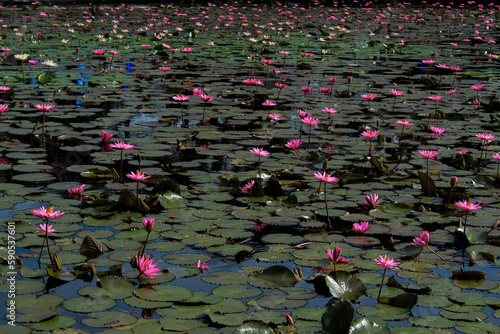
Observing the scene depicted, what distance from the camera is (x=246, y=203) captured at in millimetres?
3354

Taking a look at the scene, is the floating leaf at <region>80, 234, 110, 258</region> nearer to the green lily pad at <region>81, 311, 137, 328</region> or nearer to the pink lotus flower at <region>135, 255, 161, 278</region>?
the pink lotus flower at <region>135, 255, 161, 278</region>

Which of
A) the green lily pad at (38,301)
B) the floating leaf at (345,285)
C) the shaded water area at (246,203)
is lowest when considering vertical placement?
the shaded water area at (246,203)

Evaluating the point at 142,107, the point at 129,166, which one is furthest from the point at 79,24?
the point at 129,166

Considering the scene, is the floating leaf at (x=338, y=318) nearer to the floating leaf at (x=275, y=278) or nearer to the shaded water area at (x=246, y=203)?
the shaded water area at (x=246, y=203)

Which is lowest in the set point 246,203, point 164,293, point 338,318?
point 246,203

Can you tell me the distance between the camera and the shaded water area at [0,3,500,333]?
2207mm

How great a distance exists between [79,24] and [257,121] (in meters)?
8.73

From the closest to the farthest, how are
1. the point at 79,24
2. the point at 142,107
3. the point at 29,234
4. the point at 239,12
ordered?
1. the point at 29,234
2. the point at 142,107
3. the point at 79,24
4. the point at 239,12

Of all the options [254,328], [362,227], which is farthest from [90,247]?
[362,227]

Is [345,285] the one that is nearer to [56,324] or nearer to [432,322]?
[432,322]

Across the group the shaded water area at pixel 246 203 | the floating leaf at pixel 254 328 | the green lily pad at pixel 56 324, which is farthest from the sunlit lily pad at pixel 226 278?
the green lily pad at pixel 56 324

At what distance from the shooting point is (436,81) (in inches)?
294

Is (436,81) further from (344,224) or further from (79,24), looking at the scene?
(79,24)

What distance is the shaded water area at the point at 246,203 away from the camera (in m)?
2.21
